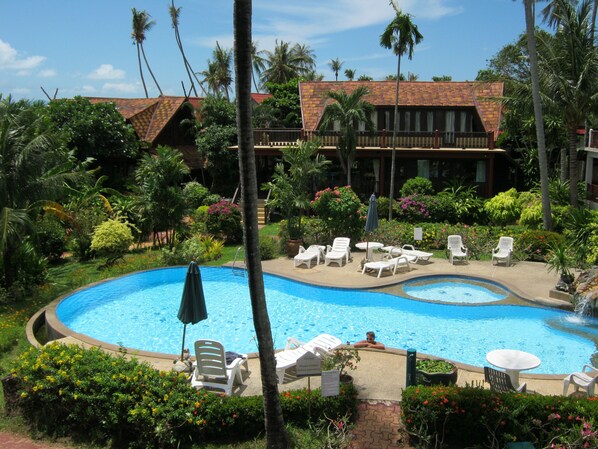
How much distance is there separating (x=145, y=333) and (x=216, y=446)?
6796mm

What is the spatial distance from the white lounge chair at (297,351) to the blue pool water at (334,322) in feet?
7.82

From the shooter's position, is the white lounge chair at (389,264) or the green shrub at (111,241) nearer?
the white lounge chair at (389,264)

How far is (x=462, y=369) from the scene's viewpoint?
409 inches

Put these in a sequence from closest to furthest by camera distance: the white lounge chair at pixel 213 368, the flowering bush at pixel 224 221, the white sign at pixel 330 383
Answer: the white sign at pixel 330 383
the white lounge chair at pixel 213 368
the flowering bush at pixel 224 221

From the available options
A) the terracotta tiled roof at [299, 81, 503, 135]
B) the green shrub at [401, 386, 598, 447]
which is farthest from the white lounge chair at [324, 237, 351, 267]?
the terracotta tiled roof at [299, 81, 503, 135]

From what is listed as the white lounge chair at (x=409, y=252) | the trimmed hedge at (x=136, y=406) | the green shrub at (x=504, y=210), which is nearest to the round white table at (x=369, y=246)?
the white lounge chair at (x=409, y=252)

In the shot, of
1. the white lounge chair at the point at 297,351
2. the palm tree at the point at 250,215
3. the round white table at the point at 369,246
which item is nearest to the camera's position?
the palm tree at the point at 250,215

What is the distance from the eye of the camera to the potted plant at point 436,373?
9062 mm

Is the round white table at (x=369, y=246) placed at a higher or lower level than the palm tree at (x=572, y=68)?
lower

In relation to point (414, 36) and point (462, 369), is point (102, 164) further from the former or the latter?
point (462, 369)

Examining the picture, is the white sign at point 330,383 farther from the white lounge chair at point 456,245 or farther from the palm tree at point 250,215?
the white lounge chair at point 456,245

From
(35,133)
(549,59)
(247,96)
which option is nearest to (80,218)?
(35,133)

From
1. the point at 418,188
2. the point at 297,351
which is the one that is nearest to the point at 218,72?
the point at 418,188

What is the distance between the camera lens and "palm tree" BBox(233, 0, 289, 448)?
20.9 feet
